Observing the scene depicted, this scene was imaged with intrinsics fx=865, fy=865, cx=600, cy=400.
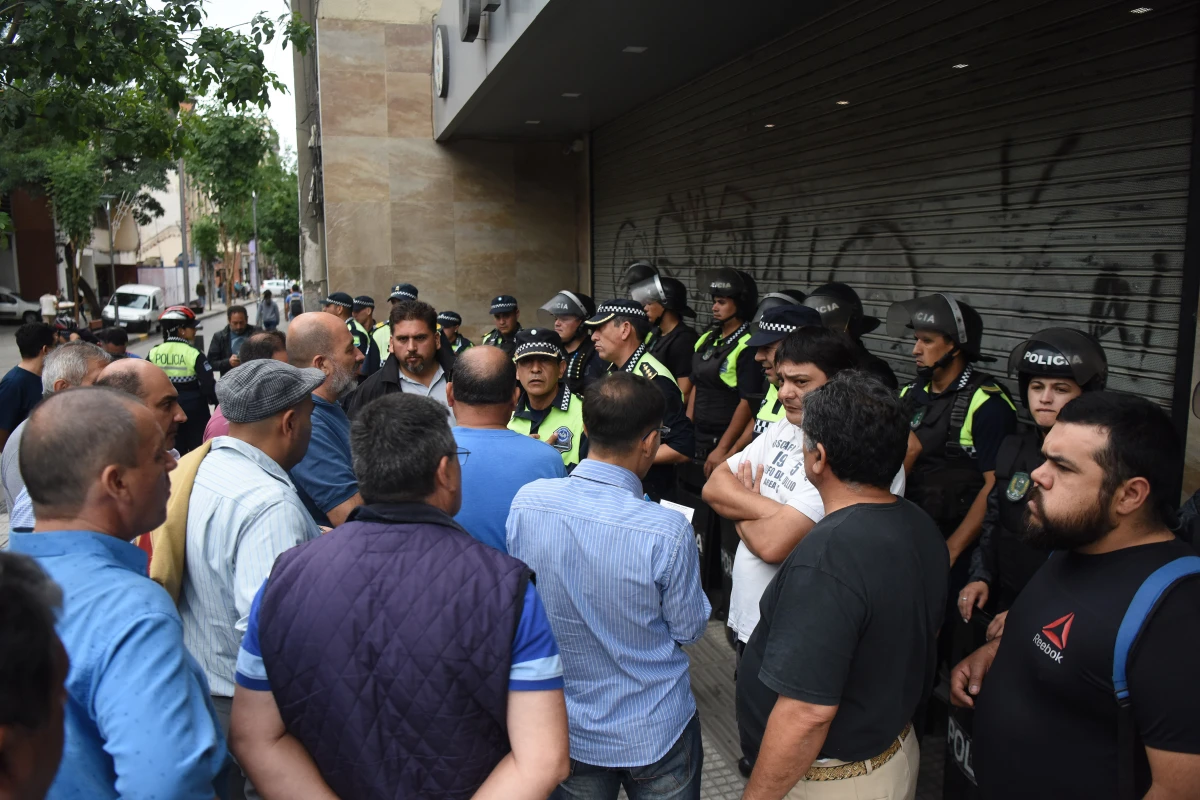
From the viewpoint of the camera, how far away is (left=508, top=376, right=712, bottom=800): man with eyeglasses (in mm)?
2340

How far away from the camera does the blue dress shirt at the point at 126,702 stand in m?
1.56

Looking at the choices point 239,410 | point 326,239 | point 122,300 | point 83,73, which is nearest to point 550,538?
point 239,410

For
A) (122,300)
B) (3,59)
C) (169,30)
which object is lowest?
(122,300)

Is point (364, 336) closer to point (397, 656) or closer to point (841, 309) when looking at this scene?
point (841, 309)

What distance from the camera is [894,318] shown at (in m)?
5.11

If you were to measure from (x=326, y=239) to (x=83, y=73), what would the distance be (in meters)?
5.66

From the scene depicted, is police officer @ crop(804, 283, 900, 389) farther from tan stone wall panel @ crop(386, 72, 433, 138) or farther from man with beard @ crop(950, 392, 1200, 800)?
tan stone wall panel @ crop(386, 72, 433, 138)

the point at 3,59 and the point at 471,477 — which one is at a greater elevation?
the point at 3,59

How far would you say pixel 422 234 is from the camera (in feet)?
43.4

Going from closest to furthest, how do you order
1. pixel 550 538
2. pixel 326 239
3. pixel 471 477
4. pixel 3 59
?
pixel 550 538, pixel 471 477, pixel 3 59, pixel 326 239

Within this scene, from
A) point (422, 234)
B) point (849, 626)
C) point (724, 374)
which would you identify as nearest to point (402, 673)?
point (849, 626)

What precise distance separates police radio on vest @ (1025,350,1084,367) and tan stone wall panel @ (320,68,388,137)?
11304 millimetres

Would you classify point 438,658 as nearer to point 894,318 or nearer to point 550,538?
point 550,538

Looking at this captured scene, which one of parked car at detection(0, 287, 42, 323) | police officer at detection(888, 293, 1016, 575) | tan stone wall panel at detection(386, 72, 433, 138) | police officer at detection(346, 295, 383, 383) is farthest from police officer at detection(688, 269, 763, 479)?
parked car at detection(0, 287, 42, 323)
